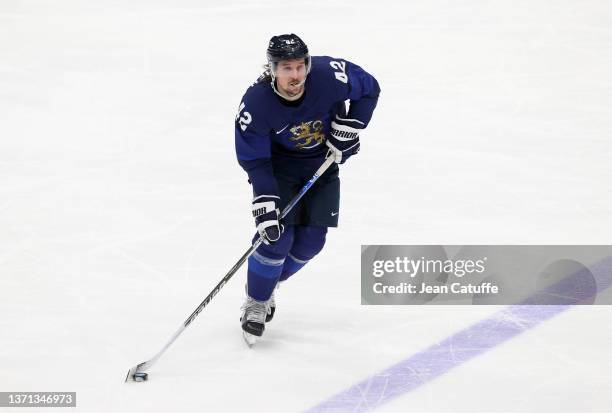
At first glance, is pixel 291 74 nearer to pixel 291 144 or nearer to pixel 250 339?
pixel 291 144

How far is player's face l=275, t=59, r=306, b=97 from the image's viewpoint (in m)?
3.21

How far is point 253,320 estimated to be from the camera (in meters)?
3.55

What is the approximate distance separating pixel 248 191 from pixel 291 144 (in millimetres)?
1350

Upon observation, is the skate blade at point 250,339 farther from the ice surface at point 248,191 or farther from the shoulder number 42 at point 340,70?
the shoulder number 42 at point 340,70

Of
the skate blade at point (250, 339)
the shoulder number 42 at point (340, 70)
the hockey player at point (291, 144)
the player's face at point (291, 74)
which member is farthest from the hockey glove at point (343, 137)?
the skate blade at point (250, 339)

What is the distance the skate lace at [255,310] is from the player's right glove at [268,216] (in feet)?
1.11

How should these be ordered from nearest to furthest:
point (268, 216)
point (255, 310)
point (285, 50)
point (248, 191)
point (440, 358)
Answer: point (285, 50), point (268, 216), point (440, 358), point (255, 310), point (248, 191)

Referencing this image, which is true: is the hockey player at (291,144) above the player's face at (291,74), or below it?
Result: below

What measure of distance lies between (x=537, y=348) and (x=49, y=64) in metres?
4.22

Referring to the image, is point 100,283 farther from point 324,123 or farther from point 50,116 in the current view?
point 50,116

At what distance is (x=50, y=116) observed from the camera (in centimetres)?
565

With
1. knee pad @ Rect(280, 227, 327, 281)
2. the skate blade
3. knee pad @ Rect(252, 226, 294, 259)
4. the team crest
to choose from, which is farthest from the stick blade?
the team crest

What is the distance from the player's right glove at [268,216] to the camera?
3.35m

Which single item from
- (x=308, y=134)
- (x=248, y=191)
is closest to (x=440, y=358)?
(x=308, y=134)
